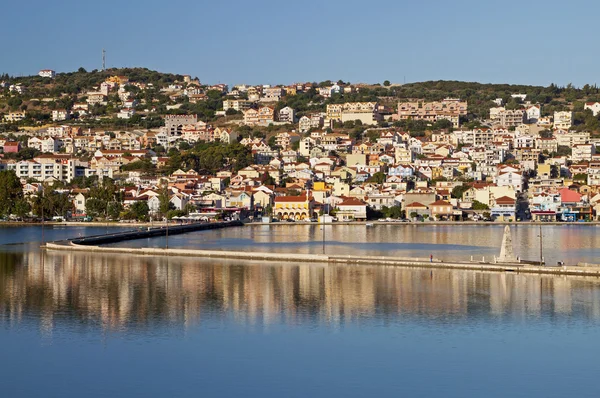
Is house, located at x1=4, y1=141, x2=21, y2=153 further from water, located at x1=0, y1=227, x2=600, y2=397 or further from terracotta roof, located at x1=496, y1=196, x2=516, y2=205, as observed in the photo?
water, located at x1=0, y1=227, x2=600, y2=397

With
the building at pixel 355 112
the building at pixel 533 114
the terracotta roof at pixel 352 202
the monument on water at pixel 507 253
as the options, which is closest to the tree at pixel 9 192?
the terracotta roof at pixel 352 202

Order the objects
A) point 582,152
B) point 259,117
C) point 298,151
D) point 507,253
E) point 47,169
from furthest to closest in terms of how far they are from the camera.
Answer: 1. point 259,117
2. point 298,151
3. point 582,152
4. point 47,169
5. point 507,253

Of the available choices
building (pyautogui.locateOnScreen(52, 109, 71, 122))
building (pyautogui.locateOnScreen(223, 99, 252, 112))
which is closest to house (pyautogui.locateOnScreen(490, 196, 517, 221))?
building (pyautogui.locateOnScreen(223, 99, 252, 112))

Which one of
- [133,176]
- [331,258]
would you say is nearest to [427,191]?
[133,176]

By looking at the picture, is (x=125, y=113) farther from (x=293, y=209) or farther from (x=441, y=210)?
(x=441, y=210)

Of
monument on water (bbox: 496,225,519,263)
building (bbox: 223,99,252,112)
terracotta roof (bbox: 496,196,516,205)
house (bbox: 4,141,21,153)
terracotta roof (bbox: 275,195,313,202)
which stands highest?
building (bbox: 223,99,252,112)

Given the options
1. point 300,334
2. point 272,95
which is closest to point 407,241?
point 300,334
